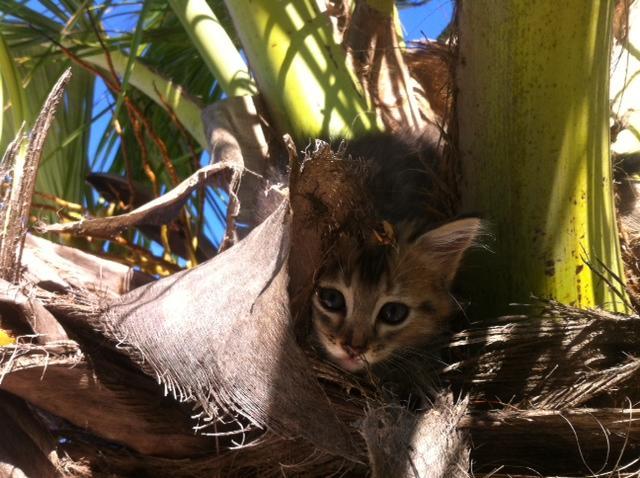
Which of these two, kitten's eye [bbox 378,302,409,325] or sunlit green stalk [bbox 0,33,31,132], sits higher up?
sunlit green stalk [bbox 0,33,31,132]

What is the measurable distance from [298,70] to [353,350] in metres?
0.78

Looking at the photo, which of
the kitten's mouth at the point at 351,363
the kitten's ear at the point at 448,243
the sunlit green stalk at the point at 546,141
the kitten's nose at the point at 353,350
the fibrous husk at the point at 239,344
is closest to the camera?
the fibrous husk at the point at 239,344

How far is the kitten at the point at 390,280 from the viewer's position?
2.41 meters

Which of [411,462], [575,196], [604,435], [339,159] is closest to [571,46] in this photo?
[575,196]

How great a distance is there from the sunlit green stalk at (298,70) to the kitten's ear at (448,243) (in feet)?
1.24

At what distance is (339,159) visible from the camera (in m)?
1.65

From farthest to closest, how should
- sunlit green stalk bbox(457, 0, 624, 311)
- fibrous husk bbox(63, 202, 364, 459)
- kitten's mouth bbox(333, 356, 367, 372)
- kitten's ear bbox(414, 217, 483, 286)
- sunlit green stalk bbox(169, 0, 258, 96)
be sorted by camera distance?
sunlit green stalk bbox(169, 0, 258, 96), kitten's mouth bbox(333, 356, 367, 372), kitten's ear bbox(414, 217, 483, 286), sunlit green stalk bbox(457, 0, 624, 311), fibrous husk bbox(63, 202, 364, 459)

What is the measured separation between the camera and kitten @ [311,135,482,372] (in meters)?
2.41

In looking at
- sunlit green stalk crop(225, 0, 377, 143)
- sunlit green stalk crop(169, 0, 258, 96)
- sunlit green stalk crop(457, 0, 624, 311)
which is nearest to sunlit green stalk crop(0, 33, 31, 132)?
sunlit green stalk crop(169, 0, 258, 96)

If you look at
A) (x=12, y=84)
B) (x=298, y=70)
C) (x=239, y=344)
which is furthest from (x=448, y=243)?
(x=12, y=84)

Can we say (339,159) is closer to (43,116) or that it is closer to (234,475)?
(43,116)

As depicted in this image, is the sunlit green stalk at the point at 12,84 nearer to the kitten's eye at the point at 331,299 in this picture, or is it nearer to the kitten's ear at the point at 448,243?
the kitten's eye at the point at 331,299

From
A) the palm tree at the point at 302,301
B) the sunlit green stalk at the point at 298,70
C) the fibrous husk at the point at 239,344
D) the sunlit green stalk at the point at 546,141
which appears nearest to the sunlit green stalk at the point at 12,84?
the palm tree at the point at 302,301

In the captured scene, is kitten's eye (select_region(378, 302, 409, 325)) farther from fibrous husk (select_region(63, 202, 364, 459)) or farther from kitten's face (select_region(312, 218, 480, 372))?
fibrous husk (select_region(63, 202, 364, 459))
